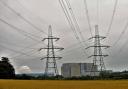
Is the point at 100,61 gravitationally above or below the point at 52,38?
below

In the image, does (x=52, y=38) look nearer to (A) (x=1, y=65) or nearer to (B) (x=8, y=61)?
(A) (x=1, y=65)

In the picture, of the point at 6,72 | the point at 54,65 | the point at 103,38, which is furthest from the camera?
the point at 6,72

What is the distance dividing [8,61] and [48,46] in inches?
3560

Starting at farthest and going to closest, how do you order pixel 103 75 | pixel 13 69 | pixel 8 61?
1. pixel 8 61
2. pixel 13 69
3. pixel 103 75

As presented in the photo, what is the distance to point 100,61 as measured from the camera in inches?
3494

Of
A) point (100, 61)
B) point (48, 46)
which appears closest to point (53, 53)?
point (48, 46)

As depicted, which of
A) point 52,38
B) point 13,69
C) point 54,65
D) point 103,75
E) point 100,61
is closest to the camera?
point 54,65

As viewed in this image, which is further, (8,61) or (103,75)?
(8,61)

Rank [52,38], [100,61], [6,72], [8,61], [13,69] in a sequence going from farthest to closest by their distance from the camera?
[8,61], [13,69], [6,72], [100,61], [52,38]

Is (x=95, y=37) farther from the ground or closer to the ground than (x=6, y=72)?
farther from the ground

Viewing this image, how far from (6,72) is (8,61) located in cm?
2917

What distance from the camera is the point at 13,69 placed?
150 m

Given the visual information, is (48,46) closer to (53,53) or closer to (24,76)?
(53,53)

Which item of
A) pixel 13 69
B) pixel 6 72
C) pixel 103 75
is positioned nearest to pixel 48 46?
pixel 103 75
